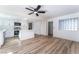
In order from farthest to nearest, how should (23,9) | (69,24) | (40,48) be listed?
(69,24)
(23,9)
(40,48)

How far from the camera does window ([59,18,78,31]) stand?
3.54m

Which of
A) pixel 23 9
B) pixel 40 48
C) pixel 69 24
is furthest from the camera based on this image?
pixel 69 24

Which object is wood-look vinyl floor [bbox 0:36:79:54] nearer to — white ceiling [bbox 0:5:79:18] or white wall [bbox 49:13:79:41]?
white wall [bbox 49:13:79:41]

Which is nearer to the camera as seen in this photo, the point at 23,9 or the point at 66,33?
the point at 23,9

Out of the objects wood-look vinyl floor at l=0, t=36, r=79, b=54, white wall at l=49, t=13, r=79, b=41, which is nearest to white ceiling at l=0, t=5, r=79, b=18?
white wall at l=49, t=13, r=79, b=41

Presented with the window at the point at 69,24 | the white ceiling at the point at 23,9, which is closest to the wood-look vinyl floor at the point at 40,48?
the window at the point at 69,24

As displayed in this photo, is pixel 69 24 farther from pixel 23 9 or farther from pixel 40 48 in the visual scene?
pixel 23 9

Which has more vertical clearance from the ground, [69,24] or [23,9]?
[23,9]

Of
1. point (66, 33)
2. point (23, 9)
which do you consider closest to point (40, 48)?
point (23, 9)

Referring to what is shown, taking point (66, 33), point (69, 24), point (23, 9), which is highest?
point (23, 9)

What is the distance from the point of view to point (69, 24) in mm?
3904

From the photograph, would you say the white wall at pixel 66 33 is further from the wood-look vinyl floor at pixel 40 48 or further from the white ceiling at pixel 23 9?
the white ceiling at pixel 23 9

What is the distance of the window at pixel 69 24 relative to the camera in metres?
3.54
